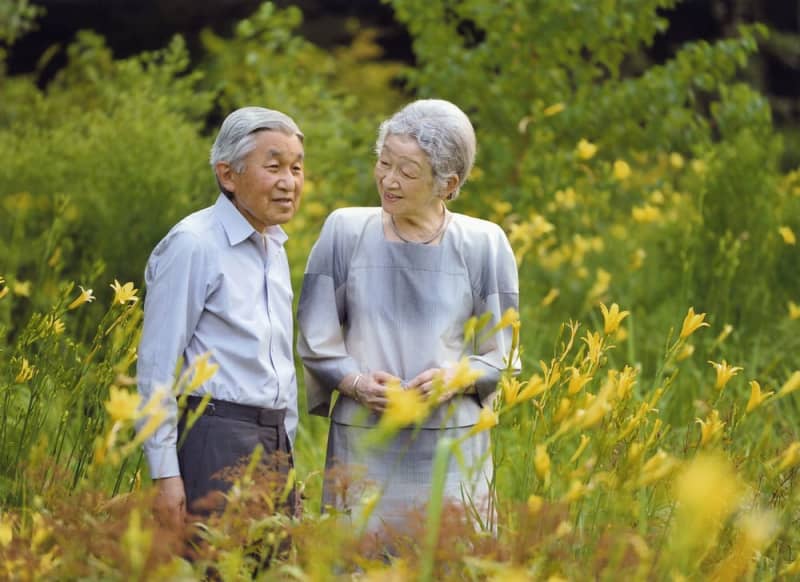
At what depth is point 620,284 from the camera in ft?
19.6

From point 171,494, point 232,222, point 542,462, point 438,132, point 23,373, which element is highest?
point 438,132

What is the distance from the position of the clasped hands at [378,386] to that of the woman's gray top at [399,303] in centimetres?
3

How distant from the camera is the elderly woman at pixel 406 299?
8.82 feet

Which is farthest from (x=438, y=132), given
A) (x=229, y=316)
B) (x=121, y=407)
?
(x=121, y=407)

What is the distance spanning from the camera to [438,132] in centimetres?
267

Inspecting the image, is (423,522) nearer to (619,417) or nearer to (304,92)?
(619,417)

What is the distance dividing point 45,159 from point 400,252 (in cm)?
302

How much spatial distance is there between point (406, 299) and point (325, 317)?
197 mm

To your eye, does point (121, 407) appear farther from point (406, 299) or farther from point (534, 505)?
point (406, 299)

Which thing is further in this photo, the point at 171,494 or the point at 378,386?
the point at 378,386

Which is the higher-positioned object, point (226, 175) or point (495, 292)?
point (226, 175)

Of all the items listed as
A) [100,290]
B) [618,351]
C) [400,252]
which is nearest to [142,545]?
[400,252]

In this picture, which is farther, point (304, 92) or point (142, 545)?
point (304, 92)

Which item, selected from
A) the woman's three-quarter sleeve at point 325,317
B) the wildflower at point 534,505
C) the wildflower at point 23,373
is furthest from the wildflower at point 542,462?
the wildflower at point 23,373
